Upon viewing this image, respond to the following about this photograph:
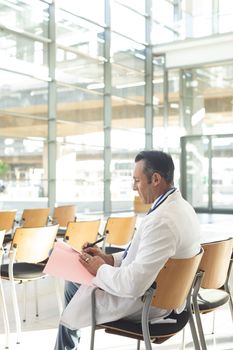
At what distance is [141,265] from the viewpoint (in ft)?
6.45

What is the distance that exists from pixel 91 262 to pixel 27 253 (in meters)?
1.31

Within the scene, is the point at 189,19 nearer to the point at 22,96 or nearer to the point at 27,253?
the point at 22,96

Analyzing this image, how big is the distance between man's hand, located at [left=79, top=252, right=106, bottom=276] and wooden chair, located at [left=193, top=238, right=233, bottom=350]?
534 mm

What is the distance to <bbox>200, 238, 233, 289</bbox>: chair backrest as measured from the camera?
8.11 feet

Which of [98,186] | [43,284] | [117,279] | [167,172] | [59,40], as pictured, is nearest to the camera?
[117,279]

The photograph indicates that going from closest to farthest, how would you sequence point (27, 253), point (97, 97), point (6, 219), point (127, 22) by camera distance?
1. point (27, 253)
2. point (6, 219)
3. point (97, 97)
4. point (127, 22)

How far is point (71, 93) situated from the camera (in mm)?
9914

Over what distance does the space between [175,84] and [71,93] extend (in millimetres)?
3856

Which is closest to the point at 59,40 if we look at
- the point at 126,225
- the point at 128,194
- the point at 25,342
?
the point at 128,194

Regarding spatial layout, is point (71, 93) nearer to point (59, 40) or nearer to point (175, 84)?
point (59, 40)

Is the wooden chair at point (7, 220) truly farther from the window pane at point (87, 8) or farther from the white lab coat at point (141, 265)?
the window pane at point (87, 8)

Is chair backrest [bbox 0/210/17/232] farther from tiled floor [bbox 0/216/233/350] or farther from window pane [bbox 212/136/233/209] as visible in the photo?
window pane [bbox 212/136/233/209]

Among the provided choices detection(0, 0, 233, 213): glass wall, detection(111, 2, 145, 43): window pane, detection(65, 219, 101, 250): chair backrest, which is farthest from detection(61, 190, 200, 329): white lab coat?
detection(111, 2, 145, 43): window pane

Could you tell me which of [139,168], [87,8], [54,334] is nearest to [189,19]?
[87,8]
